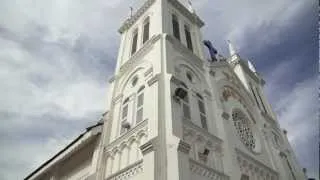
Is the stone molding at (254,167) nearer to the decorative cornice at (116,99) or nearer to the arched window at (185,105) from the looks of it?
the arched window at (185,105)

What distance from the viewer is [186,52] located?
18.3 metres

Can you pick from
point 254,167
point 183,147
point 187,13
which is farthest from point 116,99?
point 187,13

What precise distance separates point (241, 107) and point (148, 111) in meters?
9.37

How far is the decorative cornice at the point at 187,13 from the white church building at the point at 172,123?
84 millimetres

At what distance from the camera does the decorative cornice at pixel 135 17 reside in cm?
2241

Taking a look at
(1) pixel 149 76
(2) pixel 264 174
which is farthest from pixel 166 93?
(2) pixel 264 174

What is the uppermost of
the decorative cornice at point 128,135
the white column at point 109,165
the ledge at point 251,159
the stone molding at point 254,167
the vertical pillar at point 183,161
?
the decorative cornice at point 128,135

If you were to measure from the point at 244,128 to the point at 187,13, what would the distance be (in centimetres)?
1011

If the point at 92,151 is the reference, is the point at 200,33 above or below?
above

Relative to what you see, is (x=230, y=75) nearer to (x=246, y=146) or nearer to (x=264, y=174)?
(x=246, y=146)

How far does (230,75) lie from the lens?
21672 mm

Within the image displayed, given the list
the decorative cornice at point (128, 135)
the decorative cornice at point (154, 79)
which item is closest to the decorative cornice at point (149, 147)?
the decorative cornice at point (128, 135)

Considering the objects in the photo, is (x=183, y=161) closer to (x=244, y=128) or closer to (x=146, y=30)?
(x=244, y=128)

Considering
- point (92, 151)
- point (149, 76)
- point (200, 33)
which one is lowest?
point (92, 151)
